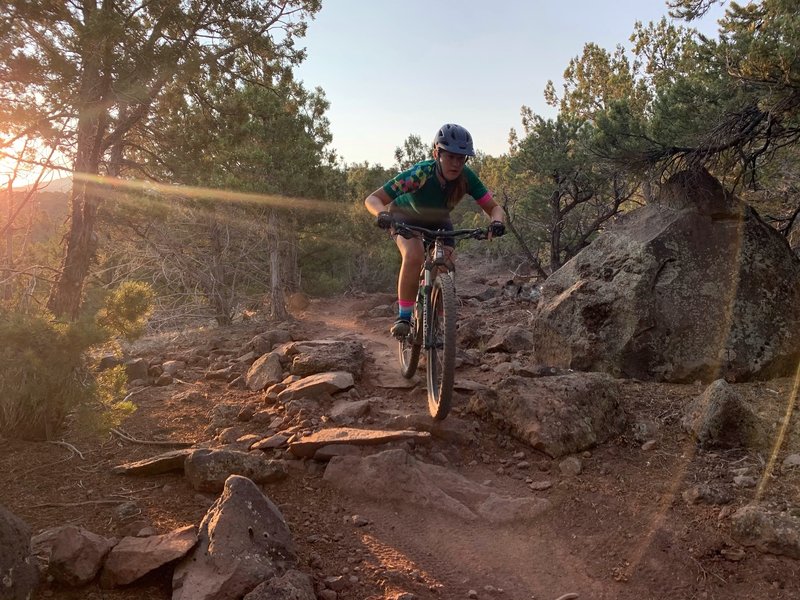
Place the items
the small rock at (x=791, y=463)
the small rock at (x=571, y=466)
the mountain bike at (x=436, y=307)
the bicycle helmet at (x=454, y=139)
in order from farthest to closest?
the bicycle helmet at (x=454, y=139) → the mountain bike at (x=436, y=307) → the small rock at (x=571, y=466) → the small rock at (x=791, y=463)

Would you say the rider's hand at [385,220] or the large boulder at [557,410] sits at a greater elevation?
the rider's hand at [385,220]

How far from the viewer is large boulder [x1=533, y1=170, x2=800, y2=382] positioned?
4.75 meters

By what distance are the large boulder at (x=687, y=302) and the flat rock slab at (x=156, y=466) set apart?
12.9 feet

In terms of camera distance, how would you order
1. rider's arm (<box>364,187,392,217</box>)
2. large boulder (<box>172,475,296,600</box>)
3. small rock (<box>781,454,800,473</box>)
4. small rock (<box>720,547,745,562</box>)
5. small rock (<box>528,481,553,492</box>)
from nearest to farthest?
1. large boulder (<box>172,475,296,600</box>)
2. small rock (<box>720,547,745,562</box>)
3. small rock (<box>781,454,800,473</box>)
4. small rock (<box>528,481,553,492</box>)
5. rider's arm (<box>364,187,392,217</box>)

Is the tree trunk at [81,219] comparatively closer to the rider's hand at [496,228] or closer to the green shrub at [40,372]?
the green shrub at [40,372]

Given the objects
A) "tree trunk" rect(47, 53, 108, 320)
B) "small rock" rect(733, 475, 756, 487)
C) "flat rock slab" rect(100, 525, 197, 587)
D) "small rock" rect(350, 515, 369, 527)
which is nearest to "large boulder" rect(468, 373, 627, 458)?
"small rock" rect(733, 475, 756, 487)

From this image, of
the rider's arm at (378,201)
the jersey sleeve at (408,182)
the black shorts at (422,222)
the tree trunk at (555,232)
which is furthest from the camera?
the tree trunk at (555,232)

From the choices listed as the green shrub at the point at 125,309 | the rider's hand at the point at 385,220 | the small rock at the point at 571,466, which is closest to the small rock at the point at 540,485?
the small rock at the point at 571,466

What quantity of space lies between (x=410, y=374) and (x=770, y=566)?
330 centimetres

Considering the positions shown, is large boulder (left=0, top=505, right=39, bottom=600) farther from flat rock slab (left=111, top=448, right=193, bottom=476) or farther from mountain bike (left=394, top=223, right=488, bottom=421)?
mountain bike (left=394, top=223, right=488, bottom=421)

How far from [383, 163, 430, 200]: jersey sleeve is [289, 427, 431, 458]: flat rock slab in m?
2.14

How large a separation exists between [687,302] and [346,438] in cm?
382

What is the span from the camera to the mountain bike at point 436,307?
378 cm

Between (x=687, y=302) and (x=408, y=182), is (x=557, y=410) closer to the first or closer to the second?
(x=687, y=302)
